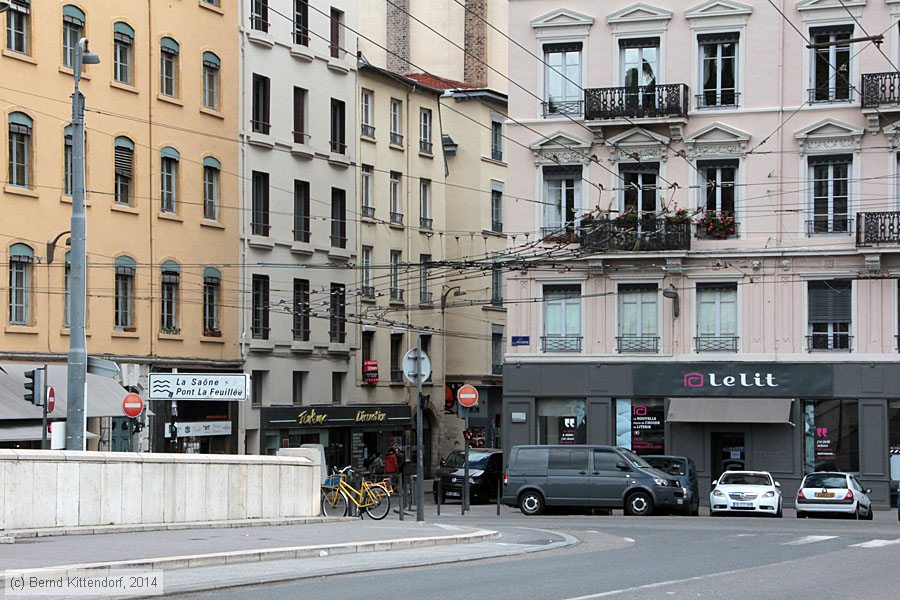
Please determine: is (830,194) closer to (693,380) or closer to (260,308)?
(693,380)

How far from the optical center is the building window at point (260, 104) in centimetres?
5225

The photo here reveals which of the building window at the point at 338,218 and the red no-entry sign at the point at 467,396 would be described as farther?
the building window at the point at 338,218

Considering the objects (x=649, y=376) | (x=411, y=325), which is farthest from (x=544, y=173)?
(x=411, y=325)

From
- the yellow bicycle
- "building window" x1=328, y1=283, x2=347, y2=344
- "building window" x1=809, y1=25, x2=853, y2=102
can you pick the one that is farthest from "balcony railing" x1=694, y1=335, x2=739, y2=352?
"building window" x1=328, y1=283, x2=347, y2=344

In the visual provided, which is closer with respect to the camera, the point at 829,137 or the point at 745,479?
the point at 745,479

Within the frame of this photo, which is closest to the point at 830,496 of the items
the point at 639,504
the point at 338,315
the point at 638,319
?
the point at 639,504

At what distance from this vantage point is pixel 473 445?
64.1 meters

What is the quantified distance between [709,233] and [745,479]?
8681 millimetres

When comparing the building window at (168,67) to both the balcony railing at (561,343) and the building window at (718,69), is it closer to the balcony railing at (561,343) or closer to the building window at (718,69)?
the balcony railing at (561,343)

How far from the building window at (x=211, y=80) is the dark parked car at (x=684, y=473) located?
741 inches

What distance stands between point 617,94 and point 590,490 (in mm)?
13114

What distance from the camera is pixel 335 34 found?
188 ft

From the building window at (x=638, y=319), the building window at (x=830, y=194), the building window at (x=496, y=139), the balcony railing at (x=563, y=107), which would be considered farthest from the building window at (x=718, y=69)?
the building window at (x=496, y=139)

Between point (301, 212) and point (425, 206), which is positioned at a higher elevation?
point (425, 206)
